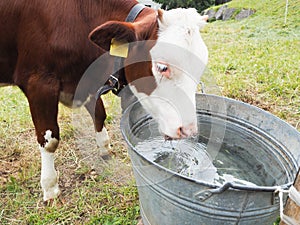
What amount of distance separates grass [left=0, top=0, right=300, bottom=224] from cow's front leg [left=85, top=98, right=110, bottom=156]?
102 mm

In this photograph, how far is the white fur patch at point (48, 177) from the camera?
2.17 m

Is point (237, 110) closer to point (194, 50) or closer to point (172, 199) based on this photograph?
point (194, 50)

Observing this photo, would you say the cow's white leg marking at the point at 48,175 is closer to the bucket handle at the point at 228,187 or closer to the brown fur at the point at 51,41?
the brown fur at the point at 51,41

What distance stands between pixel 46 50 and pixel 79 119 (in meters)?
0.99

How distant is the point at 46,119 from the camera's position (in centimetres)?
203

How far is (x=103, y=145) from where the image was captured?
2641 millimetres

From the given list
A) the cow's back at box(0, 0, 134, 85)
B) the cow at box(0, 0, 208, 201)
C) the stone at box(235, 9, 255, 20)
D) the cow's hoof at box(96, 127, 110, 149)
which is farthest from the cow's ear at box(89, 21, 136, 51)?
the stone at box(235, 9, 255, 20)

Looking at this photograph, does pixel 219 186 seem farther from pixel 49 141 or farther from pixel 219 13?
pixel 219 13

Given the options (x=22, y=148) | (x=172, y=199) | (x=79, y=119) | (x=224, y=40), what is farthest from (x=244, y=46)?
(x=172, y=199)

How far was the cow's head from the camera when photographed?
1.48 metres

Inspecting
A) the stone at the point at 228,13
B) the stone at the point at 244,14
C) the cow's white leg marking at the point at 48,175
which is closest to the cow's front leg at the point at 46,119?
the cow's white leg marking at the point at 48,175

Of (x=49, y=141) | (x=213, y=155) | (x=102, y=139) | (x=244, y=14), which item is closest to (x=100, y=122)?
(x=102, y=139)

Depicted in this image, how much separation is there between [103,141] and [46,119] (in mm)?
700

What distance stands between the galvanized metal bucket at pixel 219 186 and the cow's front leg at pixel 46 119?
58 cm
